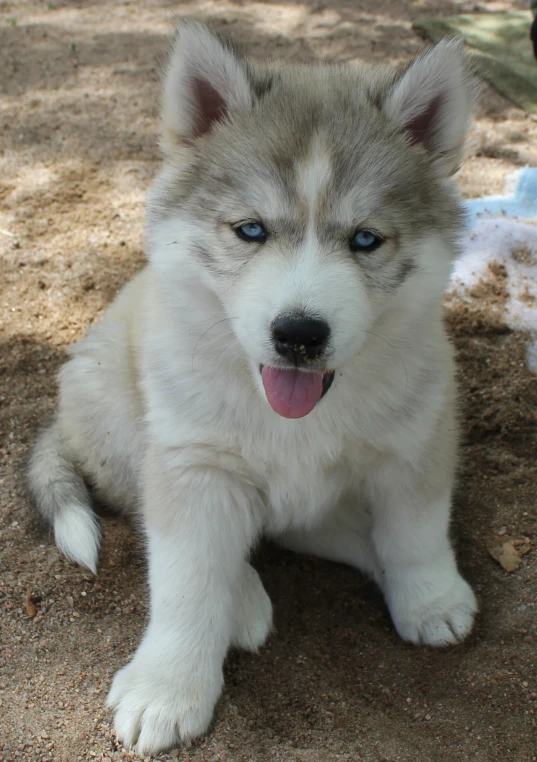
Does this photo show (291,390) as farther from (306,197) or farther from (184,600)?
(184,600)

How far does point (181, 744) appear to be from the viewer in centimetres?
240

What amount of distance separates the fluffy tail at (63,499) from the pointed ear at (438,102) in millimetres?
1752

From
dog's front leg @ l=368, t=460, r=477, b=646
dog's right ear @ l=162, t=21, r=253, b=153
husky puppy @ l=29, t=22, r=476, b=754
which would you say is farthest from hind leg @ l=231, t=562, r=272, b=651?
dog's right ear @ l=162, t=21, r=253, b=153

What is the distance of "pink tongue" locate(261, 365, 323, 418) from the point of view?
2.25 m

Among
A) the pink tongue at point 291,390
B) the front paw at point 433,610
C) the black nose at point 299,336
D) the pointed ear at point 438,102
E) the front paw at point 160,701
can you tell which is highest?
the pointed ear at point 438,102

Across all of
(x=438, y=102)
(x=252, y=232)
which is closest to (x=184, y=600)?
(x=252, y=232)

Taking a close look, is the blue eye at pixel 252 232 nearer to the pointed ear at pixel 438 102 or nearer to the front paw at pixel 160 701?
the pointed ear at pixel 438 102

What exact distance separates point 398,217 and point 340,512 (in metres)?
1.28

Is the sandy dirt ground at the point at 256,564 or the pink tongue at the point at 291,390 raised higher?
the pink tongue at the point at 291,390

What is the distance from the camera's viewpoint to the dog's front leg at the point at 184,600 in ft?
7.93

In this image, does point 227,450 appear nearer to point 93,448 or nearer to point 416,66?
point 93,448

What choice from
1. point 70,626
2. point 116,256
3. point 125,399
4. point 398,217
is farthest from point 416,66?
point 116,256

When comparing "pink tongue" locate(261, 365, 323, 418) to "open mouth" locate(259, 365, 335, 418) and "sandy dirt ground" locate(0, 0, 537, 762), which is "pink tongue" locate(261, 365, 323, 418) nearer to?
"open mouth" locate(259, 365, 335, 418)

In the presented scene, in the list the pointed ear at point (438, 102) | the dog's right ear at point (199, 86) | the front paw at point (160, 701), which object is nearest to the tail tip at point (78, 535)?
the front paw at point (160, 701)
